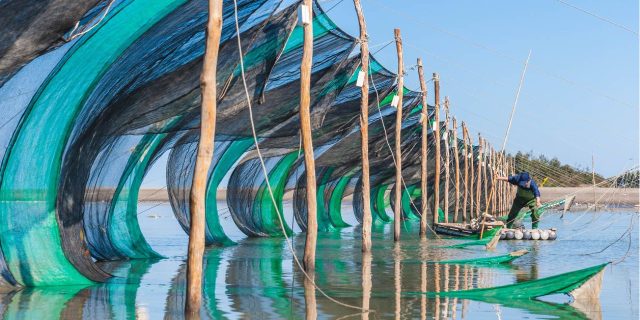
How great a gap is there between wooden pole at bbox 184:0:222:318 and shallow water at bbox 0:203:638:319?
364 millimetres

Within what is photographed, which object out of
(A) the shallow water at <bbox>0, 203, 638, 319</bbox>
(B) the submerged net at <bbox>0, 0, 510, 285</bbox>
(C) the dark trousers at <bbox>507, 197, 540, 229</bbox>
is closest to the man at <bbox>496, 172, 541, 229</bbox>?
(C) the dark trousers at <bbox>507, 197, 540, 229</bbox>

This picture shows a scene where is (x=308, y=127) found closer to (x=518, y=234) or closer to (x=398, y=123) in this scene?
(x=398, y=123)

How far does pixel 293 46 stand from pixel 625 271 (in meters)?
6.52

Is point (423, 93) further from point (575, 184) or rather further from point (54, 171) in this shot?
point (575, 184)

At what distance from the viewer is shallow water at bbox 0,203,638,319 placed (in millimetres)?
10039

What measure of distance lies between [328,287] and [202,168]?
142 inches

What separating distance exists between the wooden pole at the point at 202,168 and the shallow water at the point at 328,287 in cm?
36

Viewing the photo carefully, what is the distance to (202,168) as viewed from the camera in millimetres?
9539

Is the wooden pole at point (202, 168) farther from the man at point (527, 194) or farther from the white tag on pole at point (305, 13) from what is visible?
the man at point (527, 194)

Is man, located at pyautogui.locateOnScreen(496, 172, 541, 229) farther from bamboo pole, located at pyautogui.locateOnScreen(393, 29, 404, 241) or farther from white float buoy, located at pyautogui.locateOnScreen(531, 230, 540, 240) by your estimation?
bamboo pole, located at pyautogui.locateOnScreen(393, 29, 404, 241)

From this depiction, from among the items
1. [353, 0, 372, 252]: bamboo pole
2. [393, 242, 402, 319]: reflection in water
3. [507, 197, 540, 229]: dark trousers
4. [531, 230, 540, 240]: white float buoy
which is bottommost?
[393, 242, 402, 319]: reflection in water

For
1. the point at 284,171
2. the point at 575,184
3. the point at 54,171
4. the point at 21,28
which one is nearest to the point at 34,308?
the point at 54,171

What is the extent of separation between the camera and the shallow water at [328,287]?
10039mm

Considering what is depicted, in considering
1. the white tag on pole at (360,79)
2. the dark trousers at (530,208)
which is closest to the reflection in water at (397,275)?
the white tag on pole at (360,79)
